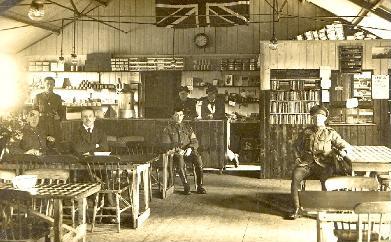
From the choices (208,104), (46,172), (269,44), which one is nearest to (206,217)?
(46,172)

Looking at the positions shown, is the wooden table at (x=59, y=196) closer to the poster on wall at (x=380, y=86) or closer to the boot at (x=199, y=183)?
the boot at (x=199, y=183)

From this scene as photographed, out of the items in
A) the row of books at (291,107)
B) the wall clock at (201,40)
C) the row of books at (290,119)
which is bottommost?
the row of books at (290,119)

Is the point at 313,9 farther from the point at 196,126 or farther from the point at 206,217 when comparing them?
the point at 206,217

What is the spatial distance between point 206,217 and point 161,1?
4.36 meters

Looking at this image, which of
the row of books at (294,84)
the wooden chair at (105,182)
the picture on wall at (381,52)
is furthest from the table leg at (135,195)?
the picture on wall at (381,52)

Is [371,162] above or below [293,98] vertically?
below

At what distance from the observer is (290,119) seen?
432 inches

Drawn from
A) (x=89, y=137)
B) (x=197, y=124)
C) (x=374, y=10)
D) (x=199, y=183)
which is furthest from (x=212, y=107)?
(x=89, y=137)

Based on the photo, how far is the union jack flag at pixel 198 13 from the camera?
31.1 feet

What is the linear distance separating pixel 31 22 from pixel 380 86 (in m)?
8.91

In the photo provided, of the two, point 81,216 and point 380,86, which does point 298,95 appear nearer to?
point 380,86

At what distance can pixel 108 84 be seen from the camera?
15.1 metres

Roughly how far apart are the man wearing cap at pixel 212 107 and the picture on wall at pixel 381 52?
423 cm

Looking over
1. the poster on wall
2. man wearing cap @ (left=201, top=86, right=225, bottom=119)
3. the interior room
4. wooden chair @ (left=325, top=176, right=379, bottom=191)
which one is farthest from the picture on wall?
wooden chair @ (left=325, top=176, right=379, bottom=191)
